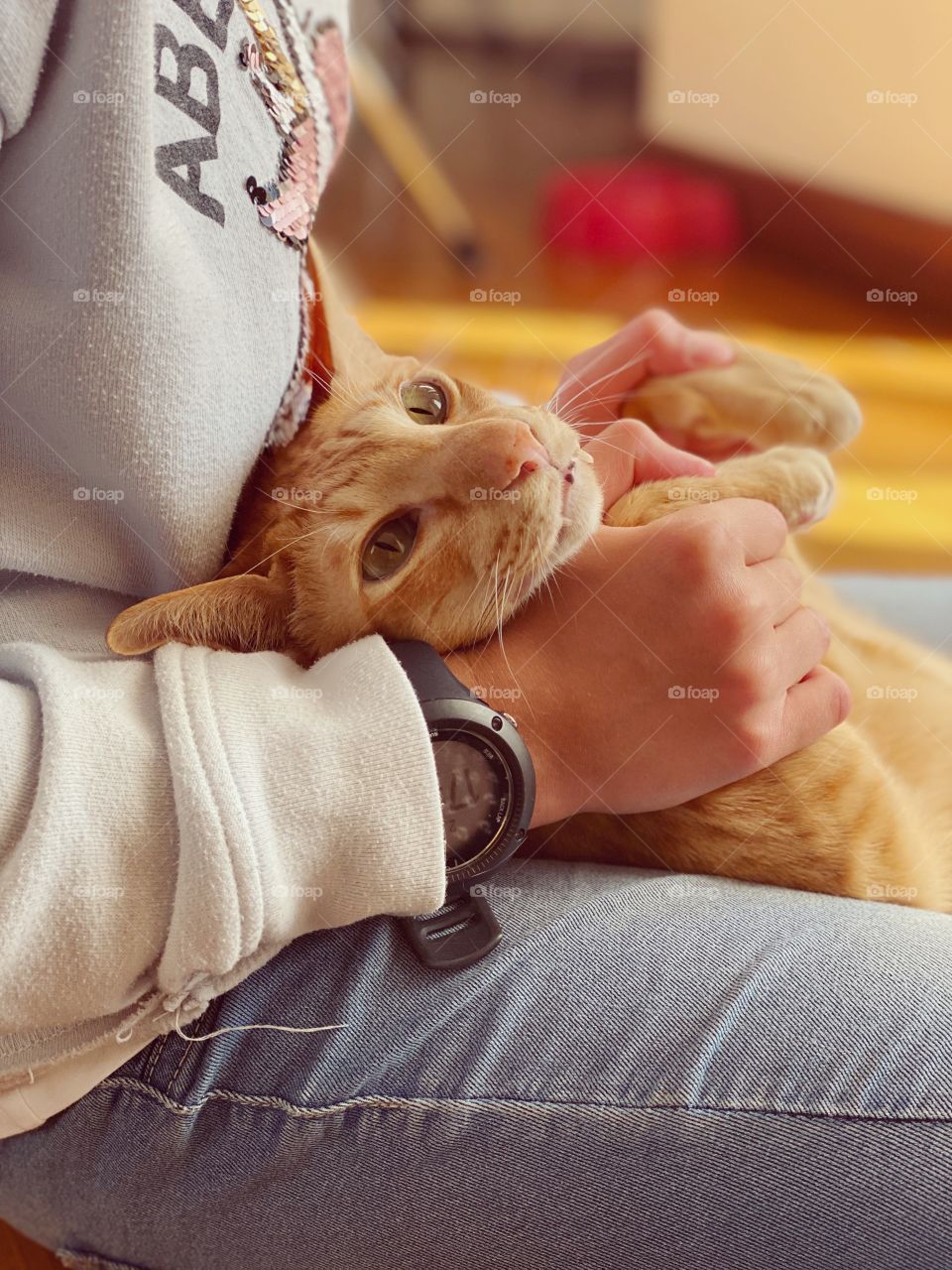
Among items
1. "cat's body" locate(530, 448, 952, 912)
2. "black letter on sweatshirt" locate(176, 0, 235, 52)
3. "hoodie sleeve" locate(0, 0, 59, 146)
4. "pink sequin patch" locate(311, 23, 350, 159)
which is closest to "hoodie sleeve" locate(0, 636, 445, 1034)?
"cat's body" locate(530, 448, 952, 912)

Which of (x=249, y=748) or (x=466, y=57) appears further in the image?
(x=466, y=57)

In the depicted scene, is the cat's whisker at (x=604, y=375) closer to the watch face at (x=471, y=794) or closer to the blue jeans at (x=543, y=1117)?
the watch face at (x=471, y=794)

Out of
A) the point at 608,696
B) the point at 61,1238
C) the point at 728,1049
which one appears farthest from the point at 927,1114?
the point at 61,1238

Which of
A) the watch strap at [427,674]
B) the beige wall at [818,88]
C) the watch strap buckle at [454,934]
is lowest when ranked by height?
the watch strap buckle at [454,934]

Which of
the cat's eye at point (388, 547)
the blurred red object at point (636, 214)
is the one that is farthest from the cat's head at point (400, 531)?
the blurred red object at point (636, 214)

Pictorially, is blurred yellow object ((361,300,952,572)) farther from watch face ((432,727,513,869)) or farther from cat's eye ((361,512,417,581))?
watch face ((432,727,513,869))

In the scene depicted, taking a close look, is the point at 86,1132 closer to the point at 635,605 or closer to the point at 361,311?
the point at 635,605

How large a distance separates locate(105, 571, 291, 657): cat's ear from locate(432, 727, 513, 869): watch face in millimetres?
216

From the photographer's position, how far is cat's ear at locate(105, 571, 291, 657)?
29.6 inches

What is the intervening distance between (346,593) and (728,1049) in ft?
1.55

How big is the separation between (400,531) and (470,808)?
275 millimetres

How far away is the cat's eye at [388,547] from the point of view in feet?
2.93

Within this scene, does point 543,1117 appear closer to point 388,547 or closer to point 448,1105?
point 448,1105

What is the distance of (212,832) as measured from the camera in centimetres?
64
